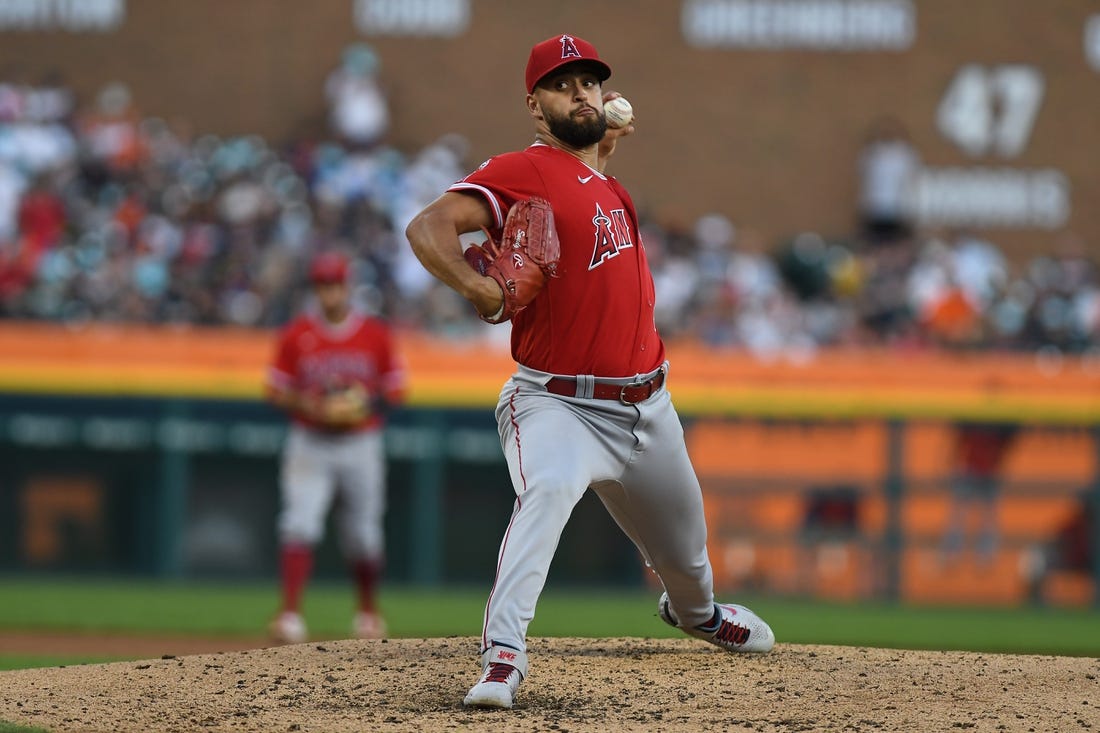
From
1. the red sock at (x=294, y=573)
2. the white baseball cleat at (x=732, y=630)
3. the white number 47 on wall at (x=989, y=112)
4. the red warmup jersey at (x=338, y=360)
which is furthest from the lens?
the white number 47 on wall at (x=989, y=112)

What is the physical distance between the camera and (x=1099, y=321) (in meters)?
13.6

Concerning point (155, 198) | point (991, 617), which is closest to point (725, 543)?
point (991, 617)

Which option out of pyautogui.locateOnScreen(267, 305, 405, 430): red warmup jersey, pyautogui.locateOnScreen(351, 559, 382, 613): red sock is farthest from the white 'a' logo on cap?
pyautogui.locateOnScreen(351, 559, 382, 613): red sock

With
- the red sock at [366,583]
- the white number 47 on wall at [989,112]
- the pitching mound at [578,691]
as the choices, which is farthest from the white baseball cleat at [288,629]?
the white number 47 on wall at [989,112]

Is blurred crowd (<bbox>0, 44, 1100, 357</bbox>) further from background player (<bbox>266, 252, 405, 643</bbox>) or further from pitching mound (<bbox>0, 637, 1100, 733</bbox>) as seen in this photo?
pitching mound (<bbox>0, 637, 1100, 733</bbox>)

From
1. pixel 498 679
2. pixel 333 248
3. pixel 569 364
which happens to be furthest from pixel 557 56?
pixel 333 248

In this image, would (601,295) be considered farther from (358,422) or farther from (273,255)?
(273,255)

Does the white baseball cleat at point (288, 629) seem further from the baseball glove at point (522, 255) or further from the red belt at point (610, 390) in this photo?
the baseball glove at point (522, 255)

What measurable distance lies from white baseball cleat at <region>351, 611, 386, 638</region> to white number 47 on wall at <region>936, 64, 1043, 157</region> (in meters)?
10.3

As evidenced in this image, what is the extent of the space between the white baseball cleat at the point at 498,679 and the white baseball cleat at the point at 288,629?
3533 mm

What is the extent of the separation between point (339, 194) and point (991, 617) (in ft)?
22.5

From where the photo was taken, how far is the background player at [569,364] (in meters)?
4.72

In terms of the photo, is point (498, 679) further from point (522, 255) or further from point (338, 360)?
point (338, 360)

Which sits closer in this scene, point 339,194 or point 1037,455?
point 1037,455
